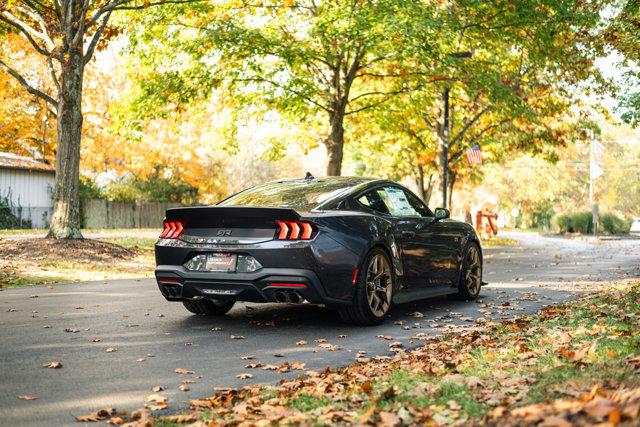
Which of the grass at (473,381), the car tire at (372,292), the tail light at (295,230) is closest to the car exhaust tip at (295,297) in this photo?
the tail light at (295,230)

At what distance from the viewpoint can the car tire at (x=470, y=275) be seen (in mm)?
10422

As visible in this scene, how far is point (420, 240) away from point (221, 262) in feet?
8.84

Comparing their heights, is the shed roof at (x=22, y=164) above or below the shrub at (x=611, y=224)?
above

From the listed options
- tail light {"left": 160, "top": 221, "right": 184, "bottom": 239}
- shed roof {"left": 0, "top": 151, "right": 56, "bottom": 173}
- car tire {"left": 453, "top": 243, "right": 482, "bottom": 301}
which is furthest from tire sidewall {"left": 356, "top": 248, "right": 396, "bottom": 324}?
shed roof {"left": 0, "top": 151, "right": 56, "bottom": 173}

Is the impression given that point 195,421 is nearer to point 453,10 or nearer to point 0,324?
point 0,324

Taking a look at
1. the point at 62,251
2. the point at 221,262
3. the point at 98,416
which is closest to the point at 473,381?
the point at 98,416

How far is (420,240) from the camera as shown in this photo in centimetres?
916

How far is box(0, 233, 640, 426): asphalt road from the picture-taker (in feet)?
17.0

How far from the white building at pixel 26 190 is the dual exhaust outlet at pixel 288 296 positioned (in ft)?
108

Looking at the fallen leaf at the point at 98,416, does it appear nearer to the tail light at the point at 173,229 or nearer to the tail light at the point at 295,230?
the tail light at the point at 295,230

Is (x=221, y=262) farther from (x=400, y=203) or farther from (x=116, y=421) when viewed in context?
(x=116, y=421)

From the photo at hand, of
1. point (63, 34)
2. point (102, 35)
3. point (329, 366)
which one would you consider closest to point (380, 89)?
point (102, 35)

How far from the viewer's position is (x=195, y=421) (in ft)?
14.5

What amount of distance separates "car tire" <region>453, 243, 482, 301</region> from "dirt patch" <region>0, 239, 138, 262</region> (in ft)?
28.5
